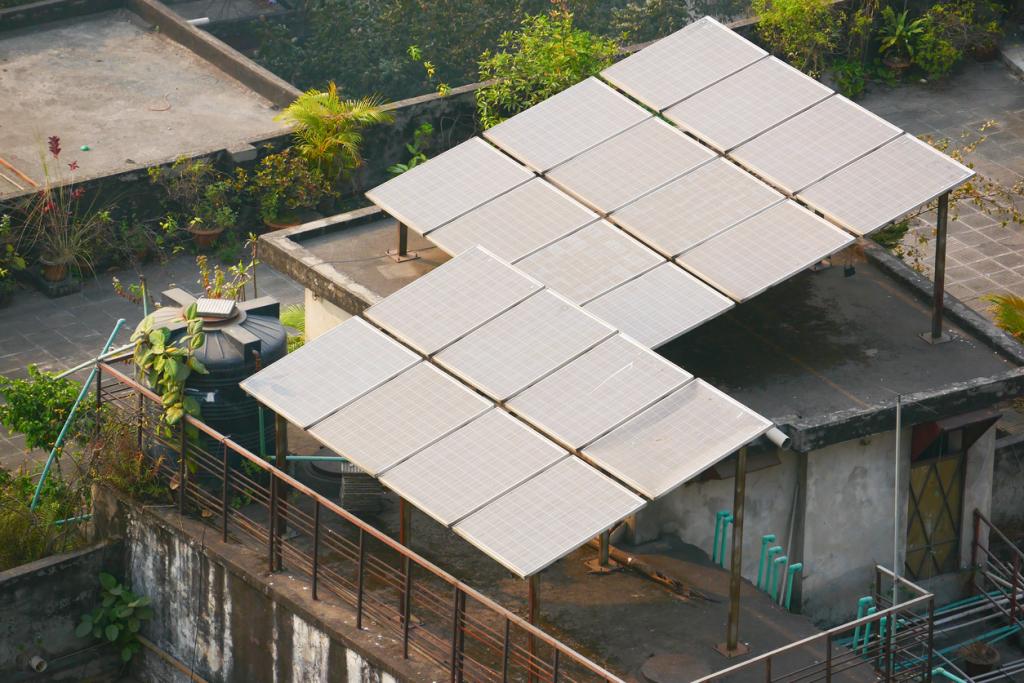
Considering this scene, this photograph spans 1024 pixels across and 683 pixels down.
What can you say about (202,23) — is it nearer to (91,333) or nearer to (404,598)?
(91,333)

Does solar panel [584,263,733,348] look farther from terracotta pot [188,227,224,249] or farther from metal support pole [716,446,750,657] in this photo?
terracotta pot [188,227,224,249]

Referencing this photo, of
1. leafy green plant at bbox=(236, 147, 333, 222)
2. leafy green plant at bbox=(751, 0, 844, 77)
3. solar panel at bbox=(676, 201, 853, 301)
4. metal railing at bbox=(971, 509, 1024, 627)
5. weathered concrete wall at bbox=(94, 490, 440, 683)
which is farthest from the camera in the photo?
leafy green plant at bbox=(751, 0, 844, 77)

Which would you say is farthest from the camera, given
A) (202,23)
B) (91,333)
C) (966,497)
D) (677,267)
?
(202,23)

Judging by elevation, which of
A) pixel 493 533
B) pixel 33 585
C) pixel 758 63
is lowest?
pixel 33 585

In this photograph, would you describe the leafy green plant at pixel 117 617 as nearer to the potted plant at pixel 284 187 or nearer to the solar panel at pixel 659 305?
the solar panel at pixel 659 305

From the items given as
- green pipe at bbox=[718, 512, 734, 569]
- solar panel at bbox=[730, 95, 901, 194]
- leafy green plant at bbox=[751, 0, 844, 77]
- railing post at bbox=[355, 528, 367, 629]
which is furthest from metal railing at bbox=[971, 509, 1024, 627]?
leafy green plant at bbox=[751, 0, 844, 77]

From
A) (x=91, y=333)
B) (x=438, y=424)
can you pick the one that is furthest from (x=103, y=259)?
(x=438, y=424)

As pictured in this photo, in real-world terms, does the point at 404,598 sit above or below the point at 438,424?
below
